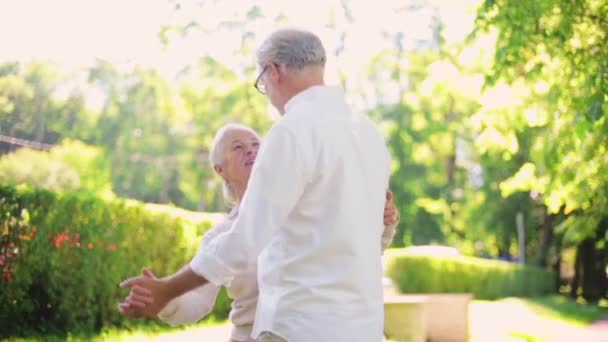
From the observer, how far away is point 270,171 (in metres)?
2.51

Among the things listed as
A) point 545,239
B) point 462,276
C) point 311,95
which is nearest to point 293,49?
point 311,95

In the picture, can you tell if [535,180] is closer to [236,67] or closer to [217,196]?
[236,67]

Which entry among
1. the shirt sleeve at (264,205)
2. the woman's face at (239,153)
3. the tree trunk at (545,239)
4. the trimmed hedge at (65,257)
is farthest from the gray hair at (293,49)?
the tree trunk at (545,239)

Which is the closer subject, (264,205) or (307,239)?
(264,205)

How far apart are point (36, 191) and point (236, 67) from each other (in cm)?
2747

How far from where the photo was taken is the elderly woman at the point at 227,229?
3.25 metres

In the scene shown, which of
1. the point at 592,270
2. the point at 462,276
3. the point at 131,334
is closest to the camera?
the point at 131,334

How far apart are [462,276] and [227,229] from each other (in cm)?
2921

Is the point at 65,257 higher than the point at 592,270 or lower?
higher

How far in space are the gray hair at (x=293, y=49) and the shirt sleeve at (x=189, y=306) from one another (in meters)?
0.89

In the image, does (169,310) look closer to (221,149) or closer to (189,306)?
(189,306)

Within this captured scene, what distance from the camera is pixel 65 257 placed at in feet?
38.4

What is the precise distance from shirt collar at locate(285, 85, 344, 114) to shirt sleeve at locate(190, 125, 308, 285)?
0.18 meters

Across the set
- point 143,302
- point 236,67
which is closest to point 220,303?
point 143,302
